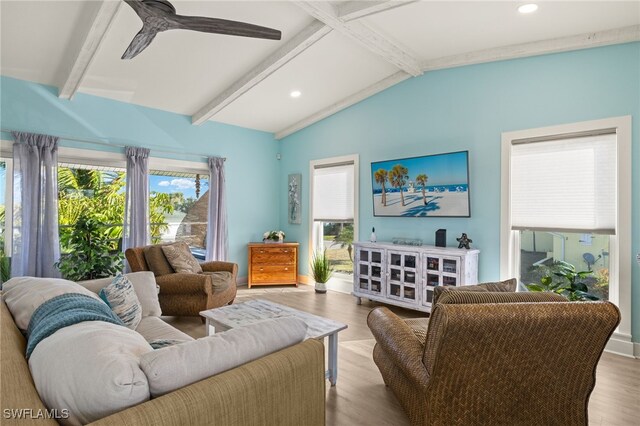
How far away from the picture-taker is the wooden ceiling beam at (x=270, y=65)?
3.40m

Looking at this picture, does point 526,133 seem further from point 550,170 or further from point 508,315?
point 508,315

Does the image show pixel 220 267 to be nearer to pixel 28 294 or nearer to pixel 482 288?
pixel 28 294

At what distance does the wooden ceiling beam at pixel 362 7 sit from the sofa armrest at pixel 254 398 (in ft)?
8.82

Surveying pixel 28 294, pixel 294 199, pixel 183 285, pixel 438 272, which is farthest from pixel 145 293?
pixel 294 199

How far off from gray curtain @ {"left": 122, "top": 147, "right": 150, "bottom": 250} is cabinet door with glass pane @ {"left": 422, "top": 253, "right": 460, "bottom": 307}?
3779 millimetres

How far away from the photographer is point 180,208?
5539 mm

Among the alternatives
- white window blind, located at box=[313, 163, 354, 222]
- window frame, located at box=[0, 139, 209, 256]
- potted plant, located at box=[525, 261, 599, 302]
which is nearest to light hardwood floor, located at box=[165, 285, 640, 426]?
potted plant, located at box=[525, 261, 599, 302]

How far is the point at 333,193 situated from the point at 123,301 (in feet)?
12.0

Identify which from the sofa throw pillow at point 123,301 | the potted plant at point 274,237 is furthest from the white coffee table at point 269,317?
the potted plant at point 274,237

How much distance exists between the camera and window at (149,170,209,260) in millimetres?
5270

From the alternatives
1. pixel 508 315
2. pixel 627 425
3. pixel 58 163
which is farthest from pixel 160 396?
pixel 58 163

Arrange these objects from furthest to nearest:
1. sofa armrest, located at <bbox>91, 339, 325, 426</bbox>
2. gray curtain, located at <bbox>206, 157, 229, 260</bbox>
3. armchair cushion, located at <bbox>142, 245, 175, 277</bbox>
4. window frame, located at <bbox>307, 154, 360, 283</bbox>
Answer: gray curtain, located at <bbox>206, 157, 229, 260</bbox>, window frame, located at <bbox>307, 154, 360, 283</bbox>, armchair cushion, located at <bbox>142, 245, 175, 277</bbox>, sofa armrest, located at <bbox>91, 339, 325, 426</bbox>

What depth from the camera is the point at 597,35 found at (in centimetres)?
311

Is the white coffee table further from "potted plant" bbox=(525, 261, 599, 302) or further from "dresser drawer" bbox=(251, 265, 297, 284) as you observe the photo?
"dresser drawer" bbox=(251, 265, 297, 284)
